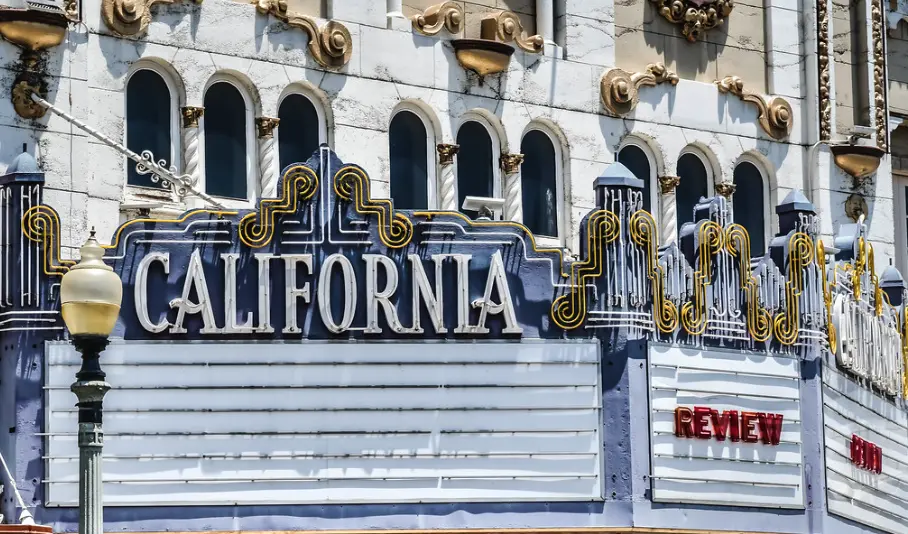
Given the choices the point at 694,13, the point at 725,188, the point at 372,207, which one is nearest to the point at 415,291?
the point at 372,207

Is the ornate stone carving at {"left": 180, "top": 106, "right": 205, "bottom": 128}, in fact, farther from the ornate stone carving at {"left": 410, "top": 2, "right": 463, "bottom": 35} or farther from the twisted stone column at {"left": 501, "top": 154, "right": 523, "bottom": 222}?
the twisted stone column at {"left": 501, "top": 154, "right": 523, "bottom": 222}

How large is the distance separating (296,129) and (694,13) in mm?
7314

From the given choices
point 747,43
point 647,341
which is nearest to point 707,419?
point 647,341

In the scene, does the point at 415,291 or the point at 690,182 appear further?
the point at 690,182

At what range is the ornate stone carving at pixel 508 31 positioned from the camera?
107 ft

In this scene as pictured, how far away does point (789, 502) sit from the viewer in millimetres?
29469

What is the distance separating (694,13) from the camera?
34906 millimetres

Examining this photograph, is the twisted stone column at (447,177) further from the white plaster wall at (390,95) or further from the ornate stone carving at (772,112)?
the ornate stone carving at (772,112)

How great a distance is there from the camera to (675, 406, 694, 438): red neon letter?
28.4m

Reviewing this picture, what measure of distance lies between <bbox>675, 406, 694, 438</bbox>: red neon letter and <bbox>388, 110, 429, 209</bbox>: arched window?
5.38 m

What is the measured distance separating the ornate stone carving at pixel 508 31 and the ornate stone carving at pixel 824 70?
5.51 metres

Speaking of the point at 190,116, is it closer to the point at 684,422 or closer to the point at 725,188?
the point at 684,422

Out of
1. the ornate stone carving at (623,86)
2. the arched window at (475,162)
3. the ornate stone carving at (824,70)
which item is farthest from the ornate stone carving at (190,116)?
the ornate stone carving at (824,70)

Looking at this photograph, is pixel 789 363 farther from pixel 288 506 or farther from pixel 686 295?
pixel 288 506
